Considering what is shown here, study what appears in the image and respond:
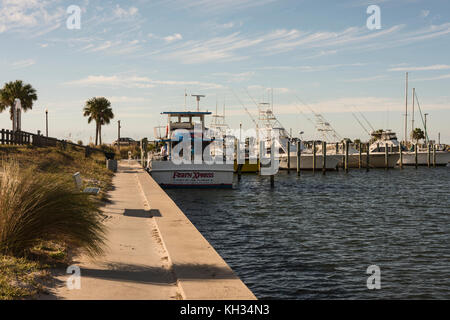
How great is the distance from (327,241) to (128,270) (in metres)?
9.92

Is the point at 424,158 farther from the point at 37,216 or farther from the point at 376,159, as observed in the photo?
the point at 37,216

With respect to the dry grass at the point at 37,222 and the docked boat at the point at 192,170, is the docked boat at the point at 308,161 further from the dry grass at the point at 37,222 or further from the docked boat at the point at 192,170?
the dry grass at the point at 37,222

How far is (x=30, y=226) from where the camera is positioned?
797 centimetres

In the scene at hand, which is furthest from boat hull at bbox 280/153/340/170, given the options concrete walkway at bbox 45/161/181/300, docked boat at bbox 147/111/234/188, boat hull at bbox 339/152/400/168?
concrete walkway at bbox 45/161/181/300

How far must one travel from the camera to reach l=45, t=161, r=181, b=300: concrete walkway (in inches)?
267

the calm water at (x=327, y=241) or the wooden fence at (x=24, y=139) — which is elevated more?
the wooden fence at (x=24, y=139)

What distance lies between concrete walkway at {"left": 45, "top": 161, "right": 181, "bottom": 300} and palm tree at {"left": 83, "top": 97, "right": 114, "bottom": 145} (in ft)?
211

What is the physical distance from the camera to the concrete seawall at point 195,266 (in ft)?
22.0

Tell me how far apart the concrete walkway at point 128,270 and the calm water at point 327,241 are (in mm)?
2660
